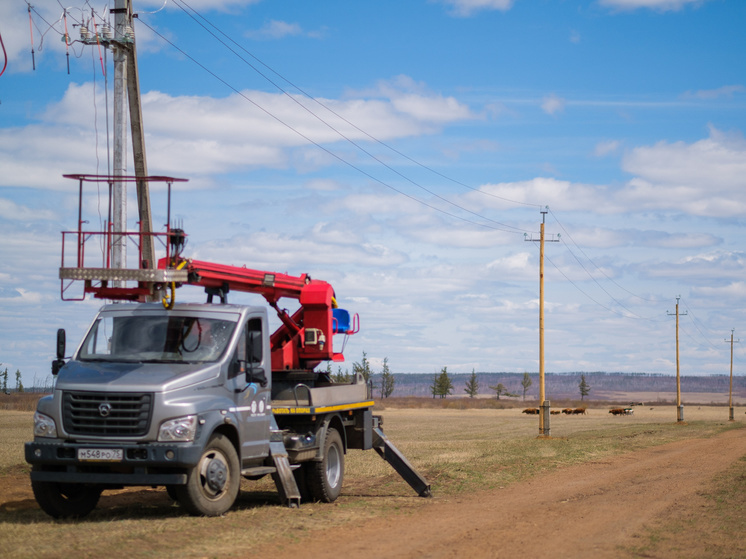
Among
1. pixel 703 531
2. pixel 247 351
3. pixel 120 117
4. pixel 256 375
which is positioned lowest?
pixel 703 531

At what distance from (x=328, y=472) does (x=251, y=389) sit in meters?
2.78

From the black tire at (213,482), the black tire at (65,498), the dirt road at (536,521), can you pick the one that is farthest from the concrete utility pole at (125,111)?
the dirt road at (536,521)

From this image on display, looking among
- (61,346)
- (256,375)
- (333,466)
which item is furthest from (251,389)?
(333,466)

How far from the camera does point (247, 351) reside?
12648 millimetres

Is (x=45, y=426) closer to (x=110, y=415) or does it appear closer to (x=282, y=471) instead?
(x=110, y=415)

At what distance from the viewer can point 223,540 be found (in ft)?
32.7

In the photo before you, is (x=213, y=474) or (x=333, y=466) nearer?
(x=213, y=474)

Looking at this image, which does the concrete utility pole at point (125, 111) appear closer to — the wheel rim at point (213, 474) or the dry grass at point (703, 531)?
the wheel rim at point (213, 474)

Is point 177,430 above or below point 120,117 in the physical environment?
below

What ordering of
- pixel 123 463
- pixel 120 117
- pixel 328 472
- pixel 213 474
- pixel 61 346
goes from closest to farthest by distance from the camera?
pixel 123 463
pixel 213 474
pixel 61 346
pixel 328 472
pixel 120 117

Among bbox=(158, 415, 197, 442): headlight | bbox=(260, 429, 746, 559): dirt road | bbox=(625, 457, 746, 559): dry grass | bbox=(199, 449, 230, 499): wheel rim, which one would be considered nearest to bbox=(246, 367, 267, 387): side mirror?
bbox=(199, 449, 230, 499): wheel rim

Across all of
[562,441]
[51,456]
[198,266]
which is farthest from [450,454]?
[51,456]

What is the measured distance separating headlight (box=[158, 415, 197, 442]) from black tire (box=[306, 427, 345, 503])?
3.47 meters

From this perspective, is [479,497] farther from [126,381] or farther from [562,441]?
[562,441]
